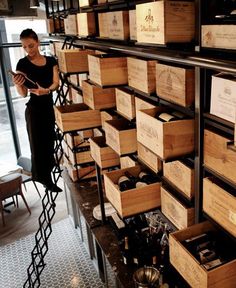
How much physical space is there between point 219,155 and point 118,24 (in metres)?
1.38

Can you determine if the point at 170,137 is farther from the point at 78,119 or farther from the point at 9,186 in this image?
the point at 9,186

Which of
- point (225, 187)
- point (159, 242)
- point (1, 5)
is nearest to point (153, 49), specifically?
point (225, 187)

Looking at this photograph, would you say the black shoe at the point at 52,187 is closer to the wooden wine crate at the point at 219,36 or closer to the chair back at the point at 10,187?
the chair back at the point at 10,187

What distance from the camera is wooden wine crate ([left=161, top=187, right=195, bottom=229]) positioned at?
2.10 meters

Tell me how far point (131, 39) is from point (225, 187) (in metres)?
1.30

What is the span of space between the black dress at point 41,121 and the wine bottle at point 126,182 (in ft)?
4.67

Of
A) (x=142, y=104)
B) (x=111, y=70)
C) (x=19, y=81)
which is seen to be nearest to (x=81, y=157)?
(x=19, y=81)

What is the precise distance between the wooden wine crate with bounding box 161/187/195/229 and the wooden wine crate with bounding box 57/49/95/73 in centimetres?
149

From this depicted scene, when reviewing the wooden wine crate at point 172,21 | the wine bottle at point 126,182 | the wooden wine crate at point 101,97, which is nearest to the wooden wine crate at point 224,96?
the wooden wine crate at point 172,21

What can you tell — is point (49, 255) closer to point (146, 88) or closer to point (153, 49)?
point (146, 88)

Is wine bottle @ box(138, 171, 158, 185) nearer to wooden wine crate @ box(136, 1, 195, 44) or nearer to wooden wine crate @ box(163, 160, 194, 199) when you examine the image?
wooden wine crate @ box(163, 160, 194, 199)

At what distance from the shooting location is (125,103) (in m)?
2.62

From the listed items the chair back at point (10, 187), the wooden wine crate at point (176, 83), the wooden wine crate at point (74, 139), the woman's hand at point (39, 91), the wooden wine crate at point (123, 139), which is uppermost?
the wooden wine crate at point (176, 83)

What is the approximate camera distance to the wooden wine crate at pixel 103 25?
2875mm
